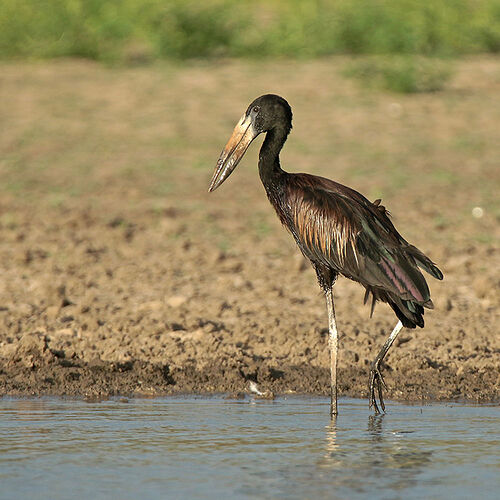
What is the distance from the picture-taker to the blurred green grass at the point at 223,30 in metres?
17.2

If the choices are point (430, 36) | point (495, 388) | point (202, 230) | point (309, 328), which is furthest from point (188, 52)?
point (495, 388)

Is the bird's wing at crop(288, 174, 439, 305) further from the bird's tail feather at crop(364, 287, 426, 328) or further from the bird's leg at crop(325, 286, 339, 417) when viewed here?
the bird's leg at crop(325, 286, 339, 417)

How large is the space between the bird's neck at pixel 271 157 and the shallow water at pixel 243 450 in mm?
1427

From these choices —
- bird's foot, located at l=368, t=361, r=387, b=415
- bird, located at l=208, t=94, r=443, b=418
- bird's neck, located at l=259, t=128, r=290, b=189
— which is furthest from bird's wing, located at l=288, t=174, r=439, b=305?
bird's foot, located at l=368, t=361, r=387, b=415

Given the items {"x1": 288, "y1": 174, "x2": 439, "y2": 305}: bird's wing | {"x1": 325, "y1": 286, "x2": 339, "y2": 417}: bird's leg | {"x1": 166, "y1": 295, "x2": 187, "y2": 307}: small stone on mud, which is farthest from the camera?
{"x1": 166, "y1": 295, "x2": 187, "y2": 307}: small stone on mud

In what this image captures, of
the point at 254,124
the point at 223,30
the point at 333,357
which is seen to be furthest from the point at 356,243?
the point at 223,30

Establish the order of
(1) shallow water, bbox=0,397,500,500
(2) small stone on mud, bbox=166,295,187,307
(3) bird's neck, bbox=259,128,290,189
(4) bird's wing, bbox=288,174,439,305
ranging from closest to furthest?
(1) shallow water, bbox=0,397,500,500, (4) bird's wing, bbox=288,174,439,305, (3) bird's neck, bbox=259,128,290,189, (2) small stone on mud, bbox=166,295,187,307

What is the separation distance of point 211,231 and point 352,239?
4477mm

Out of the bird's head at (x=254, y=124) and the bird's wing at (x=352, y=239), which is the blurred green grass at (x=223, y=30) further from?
the bird's wing at (x=352, y=239)

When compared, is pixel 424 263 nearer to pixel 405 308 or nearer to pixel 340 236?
pixel 405 308

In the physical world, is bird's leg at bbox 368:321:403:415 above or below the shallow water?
above

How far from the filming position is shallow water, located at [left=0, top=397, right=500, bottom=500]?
5.71 m

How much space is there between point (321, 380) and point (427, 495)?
8.50 feet

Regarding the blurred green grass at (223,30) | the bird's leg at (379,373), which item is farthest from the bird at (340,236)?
the blurred green grass at (223,30)
